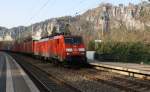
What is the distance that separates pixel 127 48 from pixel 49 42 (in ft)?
30.1

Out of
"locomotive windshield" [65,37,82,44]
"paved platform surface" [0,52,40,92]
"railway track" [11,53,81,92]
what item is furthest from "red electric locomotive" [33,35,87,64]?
"railway track" [11,53,81,92]

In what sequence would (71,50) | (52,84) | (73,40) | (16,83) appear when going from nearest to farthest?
(52,84) < (16,83) < (71,50) < (73,40)

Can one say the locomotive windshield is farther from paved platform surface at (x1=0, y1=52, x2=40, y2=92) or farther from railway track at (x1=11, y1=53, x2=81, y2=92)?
railway track at (x1=11, y1=53, x2=81, y2=92)

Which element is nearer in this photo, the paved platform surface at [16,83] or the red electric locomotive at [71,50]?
the paved platform surface at [16,83]

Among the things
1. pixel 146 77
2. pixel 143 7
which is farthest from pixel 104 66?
pixel 143 7

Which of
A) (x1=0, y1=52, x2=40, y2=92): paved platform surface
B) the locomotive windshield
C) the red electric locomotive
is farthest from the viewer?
the locomotive windshield

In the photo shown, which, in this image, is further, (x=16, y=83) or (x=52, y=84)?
(x=16, y=83)

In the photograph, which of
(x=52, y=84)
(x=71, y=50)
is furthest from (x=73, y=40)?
(x=52, y=84)

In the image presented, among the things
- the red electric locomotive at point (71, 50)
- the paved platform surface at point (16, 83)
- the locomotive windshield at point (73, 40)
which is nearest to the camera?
→ the paved platform surface at point (16, 83)

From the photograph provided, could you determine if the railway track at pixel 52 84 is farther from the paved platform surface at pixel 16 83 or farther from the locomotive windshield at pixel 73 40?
the locomotive windshield at pixel 73 40

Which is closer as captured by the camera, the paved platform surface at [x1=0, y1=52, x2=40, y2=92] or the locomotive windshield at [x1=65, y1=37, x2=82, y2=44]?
the paved platform surface at [x1=0, y1=52, x2=40, y2=92]

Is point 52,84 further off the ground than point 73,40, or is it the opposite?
point 73,40

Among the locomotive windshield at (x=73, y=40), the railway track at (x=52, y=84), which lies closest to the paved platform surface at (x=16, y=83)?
the railway track at (x=52, y=84)

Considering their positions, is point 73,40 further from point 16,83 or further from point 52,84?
point 52,84
